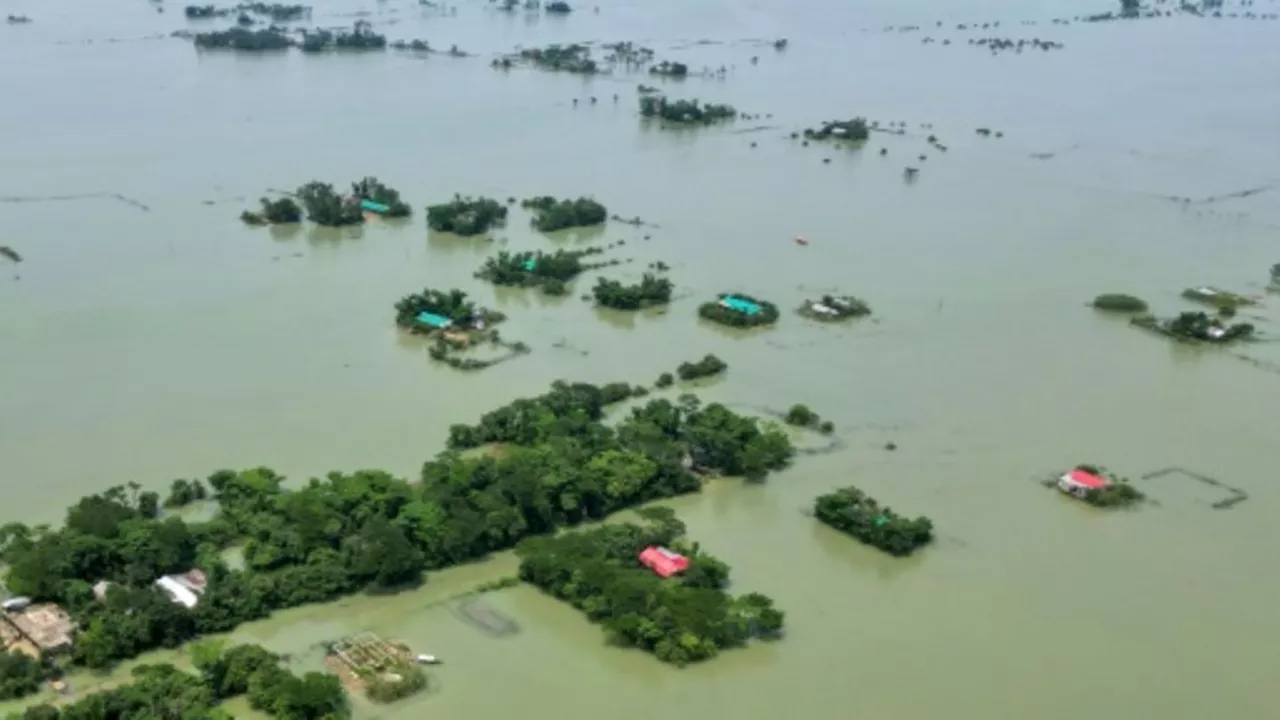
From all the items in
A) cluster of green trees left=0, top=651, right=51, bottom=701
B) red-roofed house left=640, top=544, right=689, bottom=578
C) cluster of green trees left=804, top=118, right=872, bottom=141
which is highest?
cluster of green trees left=804, top=118, right=872, bottom=141

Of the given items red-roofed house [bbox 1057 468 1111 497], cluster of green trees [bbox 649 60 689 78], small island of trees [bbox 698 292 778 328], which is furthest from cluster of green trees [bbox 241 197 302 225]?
cluster of green trees [bbox 649 60 689 78]

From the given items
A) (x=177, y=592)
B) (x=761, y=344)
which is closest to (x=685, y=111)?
(x=761, y=344)

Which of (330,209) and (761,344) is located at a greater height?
(330,209)

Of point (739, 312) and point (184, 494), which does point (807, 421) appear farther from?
Result: point (184, 494)

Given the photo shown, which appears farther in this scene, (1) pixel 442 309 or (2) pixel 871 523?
(1) pixel 442 309

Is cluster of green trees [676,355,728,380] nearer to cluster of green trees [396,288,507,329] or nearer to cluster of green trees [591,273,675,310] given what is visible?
cluster of green trees [591,273,675,310]

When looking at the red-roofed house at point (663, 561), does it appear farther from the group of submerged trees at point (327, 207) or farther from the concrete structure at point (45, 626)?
the group of submerged trees at point (327, 207)
